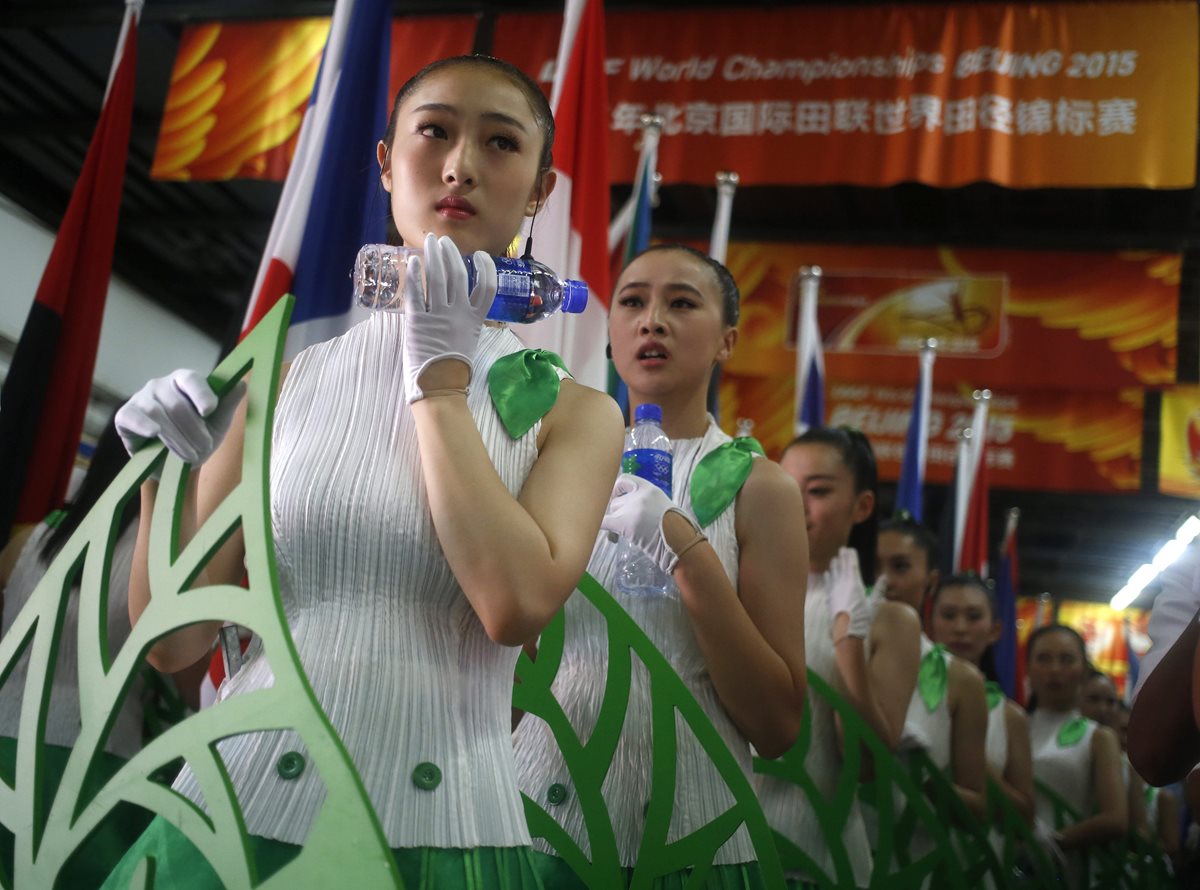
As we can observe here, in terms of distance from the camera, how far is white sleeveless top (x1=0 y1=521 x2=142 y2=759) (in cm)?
268

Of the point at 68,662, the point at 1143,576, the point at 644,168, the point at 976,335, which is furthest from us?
the point at 1143,576

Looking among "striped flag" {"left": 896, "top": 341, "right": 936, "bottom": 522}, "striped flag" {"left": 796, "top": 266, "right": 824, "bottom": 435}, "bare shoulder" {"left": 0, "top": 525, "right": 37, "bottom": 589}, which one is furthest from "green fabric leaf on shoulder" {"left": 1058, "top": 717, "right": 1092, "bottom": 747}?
"bare shoulder" {"left": 0, "top": 525, "right": 37, "bottom": 589}

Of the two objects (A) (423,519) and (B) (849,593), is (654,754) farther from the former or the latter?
(B) (849,593)

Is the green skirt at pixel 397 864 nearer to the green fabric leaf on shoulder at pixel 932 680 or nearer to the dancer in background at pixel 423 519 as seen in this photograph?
the dancer in background at pixel 423 519

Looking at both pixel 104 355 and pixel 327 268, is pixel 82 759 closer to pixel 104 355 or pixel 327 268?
pixel 327 268

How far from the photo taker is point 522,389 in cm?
143

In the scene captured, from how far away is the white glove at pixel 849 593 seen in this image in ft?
11.3

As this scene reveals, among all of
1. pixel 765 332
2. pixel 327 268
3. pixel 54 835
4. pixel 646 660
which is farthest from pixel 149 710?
pixel 765 332

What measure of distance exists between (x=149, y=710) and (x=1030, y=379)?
6.87 m

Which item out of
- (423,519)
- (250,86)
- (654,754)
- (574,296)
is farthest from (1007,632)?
(423,519)

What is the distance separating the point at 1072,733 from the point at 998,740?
1.19m

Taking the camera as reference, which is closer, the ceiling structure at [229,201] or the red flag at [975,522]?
the ceiling structure at [229,201]

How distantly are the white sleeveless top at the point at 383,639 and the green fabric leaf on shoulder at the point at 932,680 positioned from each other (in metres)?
3.41

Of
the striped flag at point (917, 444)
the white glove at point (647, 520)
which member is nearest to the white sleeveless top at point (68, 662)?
the white glove at point (647, 520)
